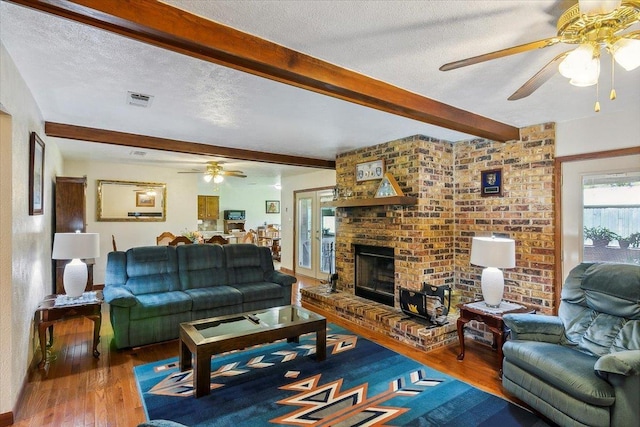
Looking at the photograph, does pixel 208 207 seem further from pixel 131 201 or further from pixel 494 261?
pixel 494 261

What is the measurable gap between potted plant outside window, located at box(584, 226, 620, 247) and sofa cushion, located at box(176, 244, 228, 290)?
4.12 meters

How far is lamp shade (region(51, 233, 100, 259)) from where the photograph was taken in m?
3.24

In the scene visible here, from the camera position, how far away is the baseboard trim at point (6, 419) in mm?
2229

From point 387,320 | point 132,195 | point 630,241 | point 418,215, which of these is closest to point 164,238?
point 132,195

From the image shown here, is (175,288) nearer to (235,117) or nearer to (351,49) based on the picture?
(235,117)

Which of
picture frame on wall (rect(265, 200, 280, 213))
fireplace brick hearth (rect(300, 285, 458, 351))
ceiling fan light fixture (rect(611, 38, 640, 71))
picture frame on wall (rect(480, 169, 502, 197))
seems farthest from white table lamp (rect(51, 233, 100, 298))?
picture frame on wall (rect(265, 200, 280, 213))

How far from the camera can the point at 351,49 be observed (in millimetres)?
2000

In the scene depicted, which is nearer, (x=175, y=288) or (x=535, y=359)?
(x=535, y=359)

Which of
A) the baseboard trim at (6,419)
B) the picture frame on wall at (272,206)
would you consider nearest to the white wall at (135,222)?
the baseboard trim at (6,419)

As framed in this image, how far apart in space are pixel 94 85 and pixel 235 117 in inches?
46.5

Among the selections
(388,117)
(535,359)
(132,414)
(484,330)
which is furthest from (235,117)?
(484,330)

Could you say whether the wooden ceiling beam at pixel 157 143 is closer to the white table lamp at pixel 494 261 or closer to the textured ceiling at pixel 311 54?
the textured ceiling at pixel 311 54

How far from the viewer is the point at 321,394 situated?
2.66m

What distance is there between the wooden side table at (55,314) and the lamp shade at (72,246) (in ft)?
1.47
